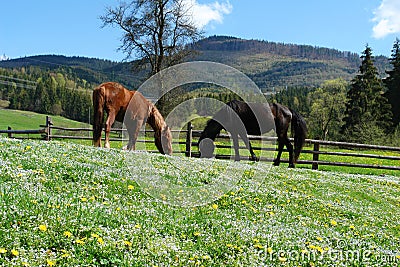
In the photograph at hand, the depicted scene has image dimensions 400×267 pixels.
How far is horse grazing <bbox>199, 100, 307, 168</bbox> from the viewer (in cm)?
1431

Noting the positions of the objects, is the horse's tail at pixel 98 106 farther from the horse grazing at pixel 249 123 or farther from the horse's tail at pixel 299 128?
the horse's tail at pixel 299 128

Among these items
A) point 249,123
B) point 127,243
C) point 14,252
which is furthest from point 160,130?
point 14,252

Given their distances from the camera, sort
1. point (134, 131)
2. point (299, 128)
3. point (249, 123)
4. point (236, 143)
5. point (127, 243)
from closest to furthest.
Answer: point (127, 243) → point (134, 131) → point (249, 123) → point (236, 143) → point (299, 128)

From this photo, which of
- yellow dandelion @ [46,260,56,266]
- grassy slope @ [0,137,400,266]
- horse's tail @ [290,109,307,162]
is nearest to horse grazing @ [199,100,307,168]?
horse's tail @ [290,109,307,162]

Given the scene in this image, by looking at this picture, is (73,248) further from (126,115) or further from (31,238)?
(126,115)

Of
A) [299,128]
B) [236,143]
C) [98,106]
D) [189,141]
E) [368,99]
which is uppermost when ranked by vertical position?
[368,99]

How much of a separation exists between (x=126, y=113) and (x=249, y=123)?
4.68m

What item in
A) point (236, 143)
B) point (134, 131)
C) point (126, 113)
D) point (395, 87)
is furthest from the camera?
point (395, 87)

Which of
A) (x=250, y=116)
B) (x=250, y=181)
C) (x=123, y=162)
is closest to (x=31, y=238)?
(x=123, y=162)

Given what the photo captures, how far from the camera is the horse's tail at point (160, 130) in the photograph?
14031mm

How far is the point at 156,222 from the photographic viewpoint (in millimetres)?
5285

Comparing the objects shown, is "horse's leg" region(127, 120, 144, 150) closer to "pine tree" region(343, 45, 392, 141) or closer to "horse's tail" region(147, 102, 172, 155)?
"horse's tail" region(147, 102, 172, 155)

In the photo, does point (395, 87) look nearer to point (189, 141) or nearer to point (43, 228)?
point (189, 141)

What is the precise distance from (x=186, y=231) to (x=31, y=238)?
6.65 feet
